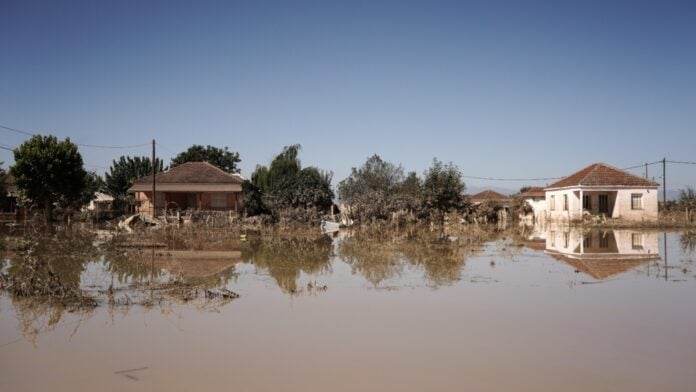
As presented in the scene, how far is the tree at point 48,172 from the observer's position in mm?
32219

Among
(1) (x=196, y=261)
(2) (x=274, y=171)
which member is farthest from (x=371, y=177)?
(1) (x=196, y=261)

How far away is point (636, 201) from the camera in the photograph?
31.4 metres

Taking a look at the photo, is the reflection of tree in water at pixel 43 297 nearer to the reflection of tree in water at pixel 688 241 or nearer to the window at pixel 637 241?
the window at pixel 637 241

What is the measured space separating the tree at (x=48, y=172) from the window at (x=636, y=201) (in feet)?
110

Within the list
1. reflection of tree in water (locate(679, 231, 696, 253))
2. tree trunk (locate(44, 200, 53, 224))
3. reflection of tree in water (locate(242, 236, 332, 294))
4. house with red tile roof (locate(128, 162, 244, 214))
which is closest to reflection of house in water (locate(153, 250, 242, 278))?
reflection of tree in water (locate(242, 236, 332, 294))

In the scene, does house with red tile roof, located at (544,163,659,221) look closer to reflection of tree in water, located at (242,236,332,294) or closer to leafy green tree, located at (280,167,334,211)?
leafy green tree, located at (280,167,334,211)

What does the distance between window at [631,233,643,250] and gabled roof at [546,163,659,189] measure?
328 inches

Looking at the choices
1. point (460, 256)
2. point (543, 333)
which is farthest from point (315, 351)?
point (460, 256)

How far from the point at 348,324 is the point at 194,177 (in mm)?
29922

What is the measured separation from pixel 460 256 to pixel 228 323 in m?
9.16

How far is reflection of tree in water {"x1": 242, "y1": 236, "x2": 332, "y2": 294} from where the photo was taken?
12.1 m

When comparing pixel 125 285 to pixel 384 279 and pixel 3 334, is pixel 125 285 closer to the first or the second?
pixel 3 334

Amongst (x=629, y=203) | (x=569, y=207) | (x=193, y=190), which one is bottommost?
(x=569, y=207)

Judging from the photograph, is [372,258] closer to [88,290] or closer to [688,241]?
[88,290]
